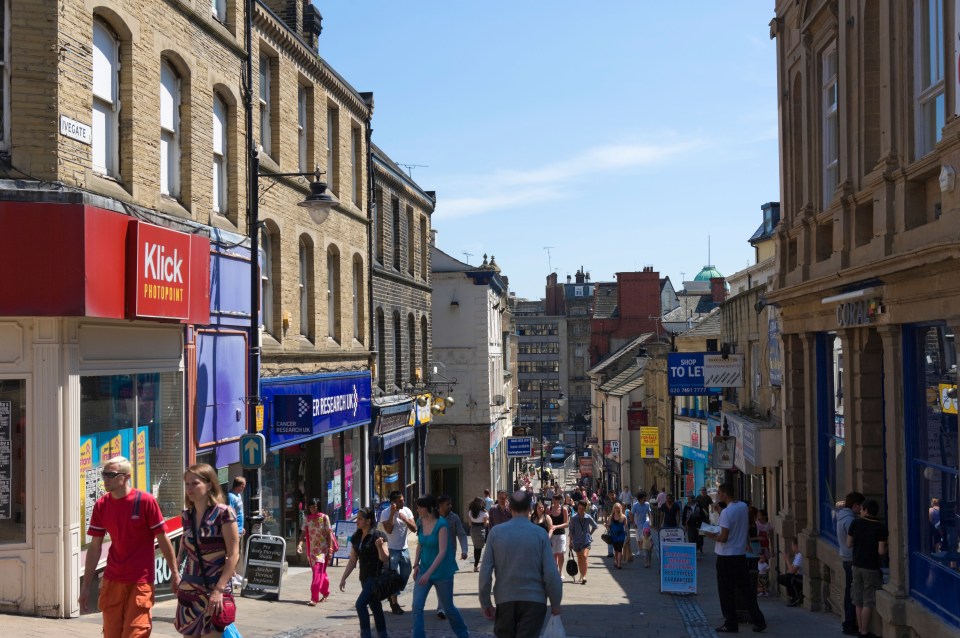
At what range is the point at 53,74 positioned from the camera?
11984 mm

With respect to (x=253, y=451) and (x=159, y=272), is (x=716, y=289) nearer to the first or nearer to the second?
(x=253, y=451)

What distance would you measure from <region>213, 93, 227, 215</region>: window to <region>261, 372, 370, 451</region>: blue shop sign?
3.43 m

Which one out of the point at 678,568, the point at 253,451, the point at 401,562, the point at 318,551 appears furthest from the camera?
the point at 678,568

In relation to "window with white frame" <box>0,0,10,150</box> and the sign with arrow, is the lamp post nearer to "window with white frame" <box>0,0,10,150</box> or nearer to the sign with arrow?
the sign with arrow

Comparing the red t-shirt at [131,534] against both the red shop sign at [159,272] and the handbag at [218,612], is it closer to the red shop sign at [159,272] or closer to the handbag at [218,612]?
the handbag at [218,612]

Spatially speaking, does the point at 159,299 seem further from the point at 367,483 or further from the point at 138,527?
the point at 367,483

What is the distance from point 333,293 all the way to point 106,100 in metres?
12.1

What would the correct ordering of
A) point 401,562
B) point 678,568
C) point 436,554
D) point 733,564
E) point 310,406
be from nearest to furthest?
point 436,554
point 733,564
point 401,562
point 678,568
point 310,406

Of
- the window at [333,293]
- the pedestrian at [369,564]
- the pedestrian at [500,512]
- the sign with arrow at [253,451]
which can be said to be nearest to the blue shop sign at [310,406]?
the window at [333,293]

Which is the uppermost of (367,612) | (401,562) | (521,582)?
(521,582)

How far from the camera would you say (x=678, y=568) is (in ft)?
55.6

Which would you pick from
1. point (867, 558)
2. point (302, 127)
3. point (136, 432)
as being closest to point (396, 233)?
point (302, 127)

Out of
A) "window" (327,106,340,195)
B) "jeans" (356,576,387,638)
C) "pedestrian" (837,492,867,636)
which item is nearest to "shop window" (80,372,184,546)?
"jeans" (356,576,387,638)

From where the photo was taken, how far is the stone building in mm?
10609
